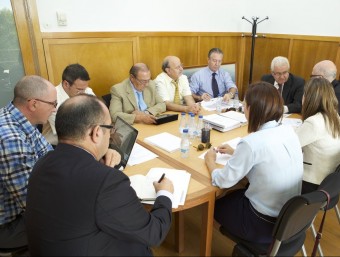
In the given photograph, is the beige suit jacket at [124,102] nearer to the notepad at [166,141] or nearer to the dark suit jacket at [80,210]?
the notepad at [166,141]

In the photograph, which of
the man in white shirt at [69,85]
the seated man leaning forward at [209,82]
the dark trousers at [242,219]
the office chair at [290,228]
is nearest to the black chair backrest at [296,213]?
the office chair at [290,228]

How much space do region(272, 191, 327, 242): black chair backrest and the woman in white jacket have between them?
0.61m

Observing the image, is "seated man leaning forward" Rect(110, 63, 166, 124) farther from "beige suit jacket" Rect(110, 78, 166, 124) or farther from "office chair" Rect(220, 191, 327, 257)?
"office chair" Rect(220, 191, 327, 257)

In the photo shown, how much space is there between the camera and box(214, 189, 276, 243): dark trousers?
1.37 meters

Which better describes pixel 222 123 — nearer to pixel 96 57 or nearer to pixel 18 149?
pixel 18 149

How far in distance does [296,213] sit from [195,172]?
59 centimetres

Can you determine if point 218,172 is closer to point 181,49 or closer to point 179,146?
point 179,146

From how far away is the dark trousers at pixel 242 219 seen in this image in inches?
54.1

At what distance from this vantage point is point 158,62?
392cm

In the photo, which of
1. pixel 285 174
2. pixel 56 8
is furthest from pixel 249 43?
pixel 285 174

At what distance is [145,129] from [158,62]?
1.97 metres

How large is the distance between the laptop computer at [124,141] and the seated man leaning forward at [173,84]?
1.29 metres

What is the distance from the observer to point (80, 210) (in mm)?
847

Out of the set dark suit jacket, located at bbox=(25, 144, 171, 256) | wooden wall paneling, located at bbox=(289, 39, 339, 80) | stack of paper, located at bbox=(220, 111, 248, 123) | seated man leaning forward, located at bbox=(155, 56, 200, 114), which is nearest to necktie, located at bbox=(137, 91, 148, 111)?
seated man leaning forward, located at bbox=(155, 56, 200, 114)
